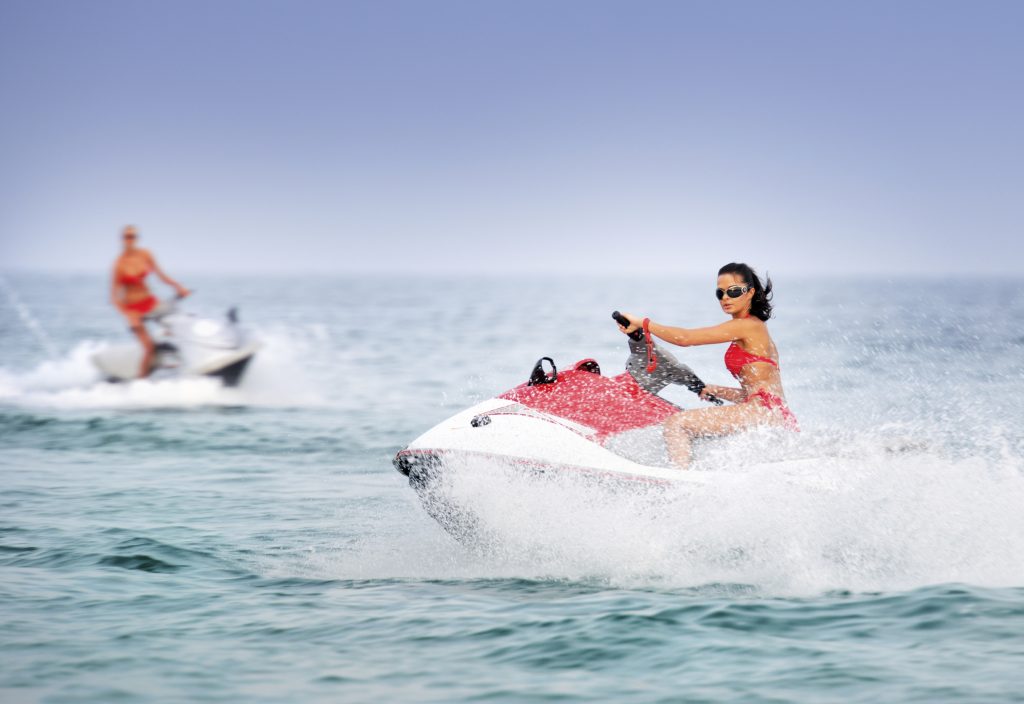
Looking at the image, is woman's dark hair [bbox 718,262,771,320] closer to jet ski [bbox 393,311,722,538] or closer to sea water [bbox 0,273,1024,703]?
jet ski [bbox 393,311,722,538]

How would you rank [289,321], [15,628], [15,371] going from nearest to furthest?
[15,628], [15,371], [289,321]

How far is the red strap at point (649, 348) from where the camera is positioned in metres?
6.53

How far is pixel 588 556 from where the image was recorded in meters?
6.45

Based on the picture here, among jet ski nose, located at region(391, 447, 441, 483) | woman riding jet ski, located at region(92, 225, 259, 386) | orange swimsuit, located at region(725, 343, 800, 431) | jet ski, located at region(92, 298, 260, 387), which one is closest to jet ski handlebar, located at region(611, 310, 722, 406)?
orange swimsuit, located at region(725, 343, 800, 431)

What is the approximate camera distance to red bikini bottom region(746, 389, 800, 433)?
6.64m

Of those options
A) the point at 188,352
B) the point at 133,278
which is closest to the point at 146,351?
the point at 188,352

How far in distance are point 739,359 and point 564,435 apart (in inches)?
40.6

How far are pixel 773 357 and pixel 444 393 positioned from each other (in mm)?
10602

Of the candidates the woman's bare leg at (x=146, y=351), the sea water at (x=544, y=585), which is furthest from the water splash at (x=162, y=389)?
the sea water at (x=544, y=585)

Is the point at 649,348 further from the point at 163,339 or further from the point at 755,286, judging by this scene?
the point at 163,339

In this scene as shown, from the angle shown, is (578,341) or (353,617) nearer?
(353,617)

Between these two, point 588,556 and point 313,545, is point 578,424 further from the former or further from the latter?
point 313,545

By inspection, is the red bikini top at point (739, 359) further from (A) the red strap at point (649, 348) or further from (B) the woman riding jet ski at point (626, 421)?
(A) the red strap at point (649, 348)

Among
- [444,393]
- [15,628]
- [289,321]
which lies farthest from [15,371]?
[289,321]
